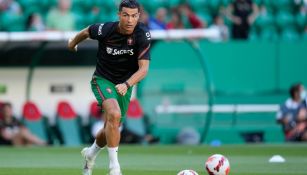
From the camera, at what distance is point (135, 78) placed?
11773 mm

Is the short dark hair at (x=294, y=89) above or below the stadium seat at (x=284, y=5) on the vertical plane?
below

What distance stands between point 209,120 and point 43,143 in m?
3.98

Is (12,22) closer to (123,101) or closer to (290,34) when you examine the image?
(290,34)

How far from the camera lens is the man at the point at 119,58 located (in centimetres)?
1191

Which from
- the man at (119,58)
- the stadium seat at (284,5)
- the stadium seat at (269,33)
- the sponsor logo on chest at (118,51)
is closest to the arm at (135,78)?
the man at (119,58)

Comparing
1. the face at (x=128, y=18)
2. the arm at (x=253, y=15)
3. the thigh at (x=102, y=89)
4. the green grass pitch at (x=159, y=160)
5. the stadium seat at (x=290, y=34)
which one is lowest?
the green grass pitch at (x=159, y=160)

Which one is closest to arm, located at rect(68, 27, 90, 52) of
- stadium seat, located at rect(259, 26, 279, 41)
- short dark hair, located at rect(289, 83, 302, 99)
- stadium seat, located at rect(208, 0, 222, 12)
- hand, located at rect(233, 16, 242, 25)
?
short dark hair, located at rect(289, 83, 302, 99)

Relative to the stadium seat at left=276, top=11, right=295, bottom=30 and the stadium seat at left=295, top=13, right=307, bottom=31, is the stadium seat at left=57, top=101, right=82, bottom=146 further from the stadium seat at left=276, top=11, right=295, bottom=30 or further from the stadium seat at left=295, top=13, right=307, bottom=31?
the stadium seat at left=295, top=13, right=307, bottom=31

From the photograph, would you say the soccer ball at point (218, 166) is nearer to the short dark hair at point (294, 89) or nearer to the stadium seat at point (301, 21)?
the short dark hair at point (294, 89)

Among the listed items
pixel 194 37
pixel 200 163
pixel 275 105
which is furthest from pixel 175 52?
pixel 200 163

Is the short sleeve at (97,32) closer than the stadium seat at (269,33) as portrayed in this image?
Yes

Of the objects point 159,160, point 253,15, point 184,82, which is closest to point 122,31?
point 159,160

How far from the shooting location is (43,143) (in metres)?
21.4

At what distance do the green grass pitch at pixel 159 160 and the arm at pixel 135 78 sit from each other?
68.8 inches
